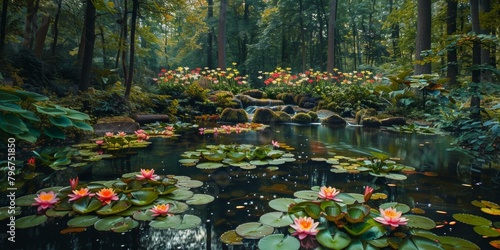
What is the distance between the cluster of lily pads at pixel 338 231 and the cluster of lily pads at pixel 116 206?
0.44 metres

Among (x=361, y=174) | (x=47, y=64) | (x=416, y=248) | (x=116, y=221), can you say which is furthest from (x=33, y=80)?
(x=416, y=248)

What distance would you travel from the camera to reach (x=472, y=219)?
187 centimetres

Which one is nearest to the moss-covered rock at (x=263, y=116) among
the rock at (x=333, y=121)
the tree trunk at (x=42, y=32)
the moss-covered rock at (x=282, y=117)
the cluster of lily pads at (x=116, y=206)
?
the moss-covered rock at (x=282, y=117)

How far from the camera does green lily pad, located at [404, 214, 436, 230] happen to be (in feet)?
5.73

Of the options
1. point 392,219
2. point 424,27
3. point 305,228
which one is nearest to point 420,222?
point 392,219

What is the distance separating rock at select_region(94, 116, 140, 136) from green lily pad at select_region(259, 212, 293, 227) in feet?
16.6

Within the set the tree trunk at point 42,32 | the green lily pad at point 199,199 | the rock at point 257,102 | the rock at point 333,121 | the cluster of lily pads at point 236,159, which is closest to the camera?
the green lily pad at point 199,199

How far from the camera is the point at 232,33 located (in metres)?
23.2

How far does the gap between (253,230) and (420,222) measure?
1.04 meters

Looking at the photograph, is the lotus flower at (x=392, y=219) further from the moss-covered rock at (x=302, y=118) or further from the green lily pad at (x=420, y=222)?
the moss-covered rock at (x=302, y=118)

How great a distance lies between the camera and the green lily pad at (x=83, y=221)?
1.75 metres

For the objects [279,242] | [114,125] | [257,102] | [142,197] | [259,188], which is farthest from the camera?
[257,102]

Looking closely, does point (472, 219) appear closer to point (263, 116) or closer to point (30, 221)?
point (30, 221)

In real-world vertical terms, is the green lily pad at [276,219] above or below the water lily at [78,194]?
below
